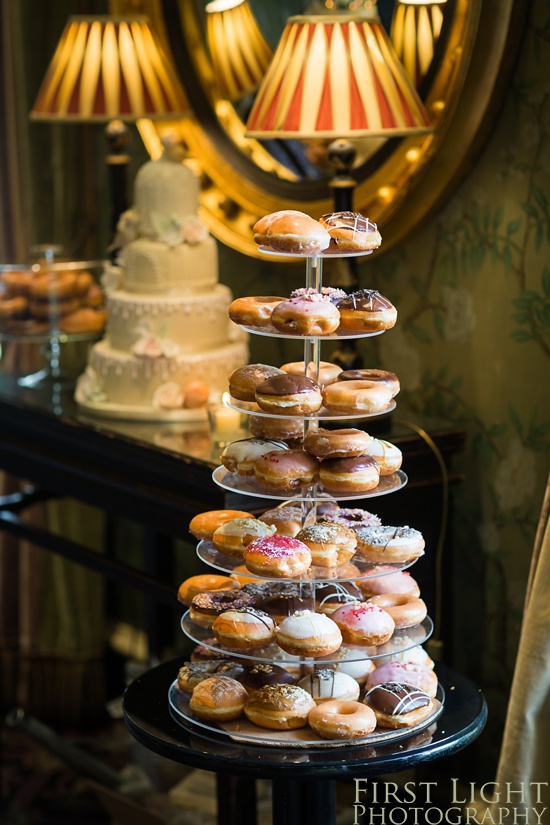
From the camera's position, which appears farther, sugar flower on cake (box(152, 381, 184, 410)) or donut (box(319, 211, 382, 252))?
sugar flower on cake (box(152, 381, 184, 410))

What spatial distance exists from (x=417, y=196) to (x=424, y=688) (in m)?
1.00

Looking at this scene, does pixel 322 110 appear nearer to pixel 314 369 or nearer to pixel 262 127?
pixel 262 127

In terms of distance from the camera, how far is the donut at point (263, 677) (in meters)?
1.55

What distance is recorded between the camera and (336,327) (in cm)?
152

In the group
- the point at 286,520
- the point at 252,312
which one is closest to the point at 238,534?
the point at 286,520

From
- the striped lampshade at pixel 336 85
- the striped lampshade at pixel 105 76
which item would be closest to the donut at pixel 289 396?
the striped lampshade at pixel 336 85

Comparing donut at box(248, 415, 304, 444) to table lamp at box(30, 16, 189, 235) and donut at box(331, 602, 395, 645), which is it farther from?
table lamp at box(30, 16, 189, 235)

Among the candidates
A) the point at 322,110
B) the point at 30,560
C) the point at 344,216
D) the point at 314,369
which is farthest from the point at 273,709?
the point at 30,560

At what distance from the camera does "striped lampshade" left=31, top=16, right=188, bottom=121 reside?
103 inches

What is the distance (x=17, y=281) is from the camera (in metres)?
2.66

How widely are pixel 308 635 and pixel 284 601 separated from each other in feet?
0.43

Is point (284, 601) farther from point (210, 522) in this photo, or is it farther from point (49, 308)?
point (49, 308)

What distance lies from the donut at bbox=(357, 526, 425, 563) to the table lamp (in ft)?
4.48

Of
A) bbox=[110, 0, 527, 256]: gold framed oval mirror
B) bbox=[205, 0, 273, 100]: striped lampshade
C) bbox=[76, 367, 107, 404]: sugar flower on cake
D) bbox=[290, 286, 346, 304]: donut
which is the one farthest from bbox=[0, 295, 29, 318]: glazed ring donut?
bbox=[290, 286, 346, 304]: donut
